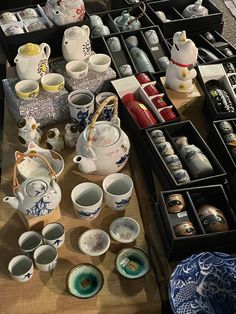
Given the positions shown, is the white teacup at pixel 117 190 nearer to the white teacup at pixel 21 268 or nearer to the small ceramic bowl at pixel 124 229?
the small ceramic bowl at pixel 124 229

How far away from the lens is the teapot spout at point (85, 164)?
1.24 meters

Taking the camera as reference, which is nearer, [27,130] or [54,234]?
[54,234]

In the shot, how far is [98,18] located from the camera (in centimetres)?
192

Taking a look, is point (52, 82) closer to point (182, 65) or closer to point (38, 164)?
point (38, 164)

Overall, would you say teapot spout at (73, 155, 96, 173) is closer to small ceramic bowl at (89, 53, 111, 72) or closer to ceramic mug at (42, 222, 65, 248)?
ceramic mug at (42, 222, 65, 248)

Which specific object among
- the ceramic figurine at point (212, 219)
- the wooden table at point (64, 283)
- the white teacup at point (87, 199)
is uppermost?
the ceramic figurine at point (212, 219)

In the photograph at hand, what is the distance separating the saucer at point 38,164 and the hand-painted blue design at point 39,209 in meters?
0.17

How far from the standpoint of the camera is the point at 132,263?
3.66ft

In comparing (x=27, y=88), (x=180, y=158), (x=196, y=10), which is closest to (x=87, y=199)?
(x=180, y=158)

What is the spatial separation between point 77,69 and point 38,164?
1.47ft

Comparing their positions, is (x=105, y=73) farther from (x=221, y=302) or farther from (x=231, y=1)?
(x=231, y=1)

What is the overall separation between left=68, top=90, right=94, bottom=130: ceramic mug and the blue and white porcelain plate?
25.1 inches

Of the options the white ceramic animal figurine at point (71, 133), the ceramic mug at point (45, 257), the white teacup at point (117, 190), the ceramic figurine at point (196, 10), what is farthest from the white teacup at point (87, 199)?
the ceramic figurine at point (196, 10)

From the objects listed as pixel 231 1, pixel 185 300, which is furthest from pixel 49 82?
pixel 231 1
